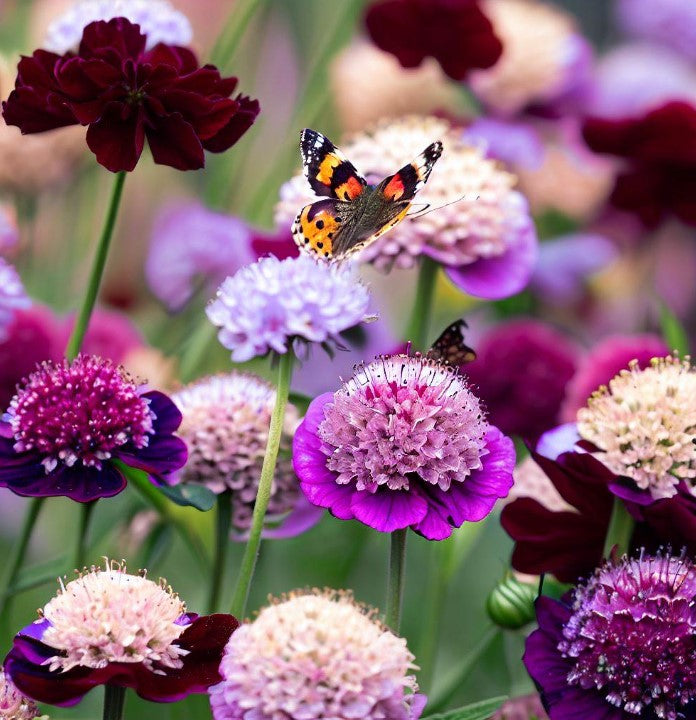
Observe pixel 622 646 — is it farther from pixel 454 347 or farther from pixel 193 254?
pixel 193 254

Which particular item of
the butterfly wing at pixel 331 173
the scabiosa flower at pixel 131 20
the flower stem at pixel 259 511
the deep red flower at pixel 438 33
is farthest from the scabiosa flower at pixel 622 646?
the deep red flower at pixel 438 33

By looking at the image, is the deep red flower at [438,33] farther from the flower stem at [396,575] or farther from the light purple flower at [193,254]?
the flower stem at [396,575]

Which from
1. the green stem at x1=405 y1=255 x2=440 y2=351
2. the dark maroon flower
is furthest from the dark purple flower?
the dark maroon flower

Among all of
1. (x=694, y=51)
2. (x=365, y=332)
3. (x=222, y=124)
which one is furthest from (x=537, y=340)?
(x=694, y=51)

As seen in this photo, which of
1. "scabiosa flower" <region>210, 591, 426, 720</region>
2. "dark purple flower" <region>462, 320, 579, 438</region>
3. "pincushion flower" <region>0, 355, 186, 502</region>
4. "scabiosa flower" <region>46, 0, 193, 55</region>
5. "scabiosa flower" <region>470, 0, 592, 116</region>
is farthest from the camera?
"scabiosa flower" <region>470, 0, 592, 116</region>

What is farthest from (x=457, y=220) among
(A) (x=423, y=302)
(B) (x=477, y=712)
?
(B) (x=477, y=712)

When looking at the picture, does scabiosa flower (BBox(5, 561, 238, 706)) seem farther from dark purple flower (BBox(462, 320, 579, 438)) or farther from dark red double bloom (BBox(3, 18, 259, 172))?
dark purple flower (BBox(462, 320, 579, 438))

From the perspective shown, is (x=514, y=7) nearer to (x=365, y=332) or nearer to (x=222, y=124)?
(x=365, y=332)
